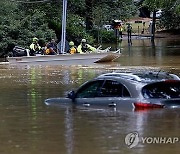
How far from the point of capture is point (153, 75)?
1312 cm

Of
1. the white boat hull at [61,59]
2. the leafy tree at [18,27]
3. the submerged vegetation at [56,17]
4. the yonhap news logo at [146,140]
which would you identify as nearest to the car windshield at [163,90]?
the yonhap news logo at [146,140]

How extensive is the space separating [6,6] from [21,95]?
88.7 feet

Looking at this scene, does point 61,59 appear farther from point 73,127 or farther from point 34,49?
point 73,127

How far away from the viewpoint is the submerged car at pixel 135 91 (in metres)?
12.5

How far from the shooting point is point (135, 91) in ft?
41.0

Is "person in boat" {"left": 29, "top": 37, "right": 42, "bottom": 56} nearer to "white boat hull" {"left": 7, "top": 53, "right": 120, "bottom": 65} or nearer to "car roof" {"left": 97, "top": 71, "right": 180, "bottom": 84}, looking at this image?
"white boat hull" {"left": 7, "top": 53, "right": 120, "bottom": 65}

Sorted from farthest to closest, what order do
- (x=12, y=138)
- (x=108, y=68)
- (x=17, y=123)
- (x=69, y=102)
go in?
1. (x=108, y=68)
2. (x=69, y=102)
3. (x=17, y=123)
4. (x=12, y=138)

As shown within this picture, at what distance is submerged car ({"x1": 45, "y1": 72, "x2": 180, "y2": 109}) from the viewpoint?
12500mm

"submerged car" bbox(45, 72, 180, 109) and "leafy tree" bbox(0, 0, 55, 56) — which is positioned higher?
"leafy tree" bbox(0, 0, 55, 56)

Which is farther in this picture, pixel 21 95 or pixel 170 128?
pixel 21 95

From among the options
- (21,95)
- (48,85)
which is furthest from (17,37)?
(21,95)

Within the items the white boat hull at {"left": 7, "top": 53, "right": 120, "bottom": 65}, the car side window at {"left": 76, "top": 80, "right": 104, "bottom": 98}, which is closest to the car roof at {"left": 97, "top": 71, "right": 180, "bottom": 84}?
the car side window at {"left": 76, "top": 80, "right": 104, "bottom": 98}

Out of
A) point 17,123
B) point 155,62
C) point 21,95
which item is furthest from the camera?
point 155,62

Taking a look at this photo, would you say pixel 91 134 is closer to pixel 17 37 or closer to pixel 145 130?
pixel 145 130
